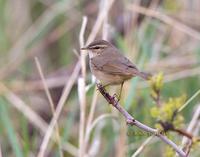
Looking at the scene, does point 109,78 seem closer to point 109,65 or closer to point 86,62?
point 109,65

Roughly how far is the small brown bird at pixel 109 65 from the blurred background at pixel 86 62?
10 centimetres

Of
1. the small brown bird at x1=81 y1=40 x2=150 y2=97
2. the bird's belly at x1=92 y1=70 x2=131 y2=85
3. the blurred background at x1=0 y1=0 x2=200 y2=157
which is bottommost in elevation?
the blurred background at x1=0 y1=0 x2=200 y2=157

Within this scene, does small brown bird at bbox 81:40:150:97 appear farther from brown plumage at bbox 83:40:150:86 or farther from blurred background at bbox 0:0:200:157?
blurred background at bbox 0:0:200:157

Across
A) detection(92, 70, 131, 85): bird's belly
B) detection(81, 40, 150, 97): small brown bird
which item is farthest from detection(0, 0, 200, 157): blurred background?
detection(92, 70, 131, 85): bird's belly

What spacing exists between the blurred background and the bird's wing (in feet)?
0.56

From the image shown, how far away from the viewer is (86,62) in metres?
4.38

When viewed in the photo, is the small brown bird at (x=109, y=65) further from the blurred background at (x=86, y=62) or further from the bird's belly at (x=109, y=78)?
the blurred background at (x=86, y=62)

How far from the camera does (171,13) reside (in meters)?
4.20

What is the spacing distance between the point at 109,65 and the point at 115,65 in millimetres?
36

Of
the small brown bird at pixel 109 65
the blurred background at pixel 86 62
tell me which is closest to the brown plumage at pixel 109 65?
the small brown bird at pixel 109 65

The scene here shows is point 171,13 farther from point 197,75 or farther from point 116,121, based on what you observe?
point 116,121

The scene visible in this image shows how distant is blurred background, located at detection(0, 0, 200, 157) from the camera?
11.4 feet

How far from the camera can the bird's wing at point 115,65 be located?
2.65 m

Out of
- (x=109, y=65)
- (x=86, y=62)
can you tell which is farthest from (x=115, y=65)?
(x=86, y=62)
